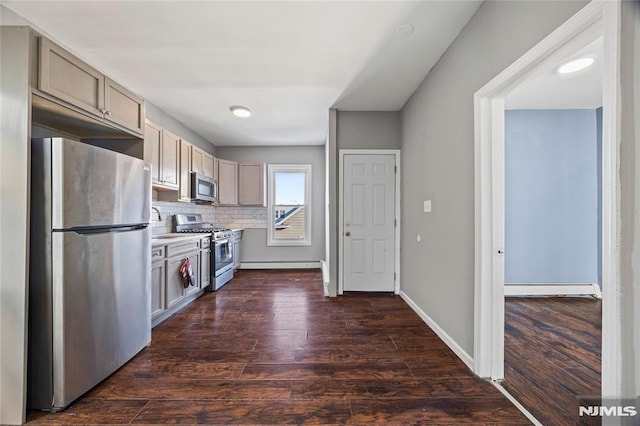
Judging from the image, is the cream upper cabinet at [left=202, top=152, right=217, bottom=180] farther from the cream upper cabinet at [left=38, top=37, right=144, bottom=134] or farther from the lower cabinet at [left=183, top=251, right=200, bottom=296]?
the cream upper cabinet at [left=38, top=37, right=144, bottom=134]

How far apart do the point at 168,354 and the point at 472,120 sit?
10.00 ft

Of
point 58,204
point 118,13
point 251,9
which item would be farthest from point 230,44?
point 58,204

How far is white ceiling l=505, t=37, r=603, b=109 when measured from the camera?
286cm

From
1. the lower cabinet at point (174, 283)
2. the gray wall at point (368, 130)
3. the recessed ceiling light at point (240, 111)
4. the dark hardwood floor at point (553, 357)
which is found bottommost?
the dark hardwood floor at point (553, 357)

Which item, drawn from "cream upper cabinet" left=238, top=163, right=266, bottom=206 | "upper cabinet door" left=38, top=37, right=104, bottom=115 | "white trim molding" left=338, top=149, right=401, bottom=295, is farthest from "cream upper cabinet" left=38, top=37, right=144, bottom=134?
"cream upper cabinet" left=238, top=163, right=266, bottom=206

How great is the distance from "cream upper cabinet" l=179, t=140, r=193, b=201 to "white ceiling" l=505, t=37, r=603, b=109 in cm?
411

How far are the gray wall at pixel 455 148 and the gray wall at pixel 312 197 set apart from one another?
274 cm

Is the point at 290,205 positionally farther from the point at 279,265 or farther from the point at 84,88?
the point at 84,88

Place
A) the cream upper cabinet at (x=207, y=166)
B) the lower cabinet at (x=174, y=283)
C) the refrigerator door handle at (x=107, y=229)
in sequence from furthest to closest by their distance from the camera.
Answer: the cream upper cabinet at (x=207, y=166), the lower cabinet at (x=174, y=283), the refrigerator door handle at (x=107, y=229)

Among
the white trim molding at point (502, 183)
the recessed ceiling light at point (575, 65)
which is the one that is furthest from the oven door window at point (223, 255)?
the recessed ceiling light at point (575, 65)

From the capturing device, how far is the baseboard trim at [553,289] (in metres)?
3.79

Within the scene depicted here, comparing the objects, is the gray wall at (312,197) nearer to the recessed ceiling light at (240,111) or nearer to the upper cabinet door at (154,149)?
the recessed ceiling light at (240,111)

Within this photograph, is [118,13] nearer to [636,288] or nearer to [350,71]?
[350,71]

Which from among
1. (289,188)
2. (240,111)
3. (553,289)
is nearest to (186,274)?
(240,111)
